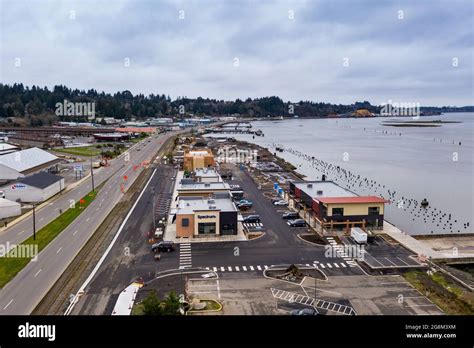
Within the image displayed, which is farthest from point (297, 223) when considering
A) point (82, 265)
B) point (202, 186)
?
point (82, 265)

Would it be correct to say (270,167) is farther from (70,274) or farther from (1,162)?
(70,274)

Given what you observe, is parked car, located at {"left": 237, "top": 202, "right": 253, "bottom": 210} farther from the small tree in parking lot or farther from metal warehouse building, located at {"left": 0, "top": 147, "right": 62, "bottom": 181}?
metal warehouse building, located at {"left": 0, "top": 147, "right": 62, "bottom": 181}

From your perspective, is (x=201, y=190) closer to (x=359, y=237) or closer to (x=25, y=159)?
(x=359, y=237)

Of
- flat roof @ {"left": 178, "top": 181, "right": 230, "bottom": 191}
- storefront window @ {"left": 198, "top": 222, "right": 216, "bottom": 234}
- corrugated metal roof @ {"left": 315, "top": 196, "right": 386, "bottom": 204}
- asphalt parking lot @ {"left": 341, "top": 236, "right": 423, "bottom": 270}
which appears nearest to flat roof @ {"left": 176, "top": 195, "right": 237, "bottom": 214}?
storefront window @ {"left": 198, "top": 222, "right": 216, "bottom": 234}

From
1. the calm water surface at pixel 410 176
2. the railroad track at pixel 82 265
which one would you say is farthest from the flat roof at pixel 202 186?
the calm water surface at pixel 410 176
